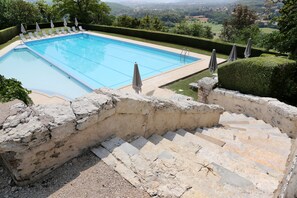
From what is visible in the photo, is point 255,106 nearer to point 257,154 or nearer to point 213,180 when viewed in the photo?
point 257,154

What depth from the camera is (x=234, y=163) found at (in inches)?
153

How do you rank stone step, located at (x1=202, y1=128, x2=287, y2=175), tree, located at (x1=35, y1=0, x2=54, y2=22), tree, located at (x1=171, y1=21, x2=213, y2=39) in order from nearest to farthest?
stone step, located at (x1=202, y1=128, x2=287, y2=175) < tree, located at (x1=171, y1=21, x2=213, y2=39) < tree, located at (x1=35, y1=0, x2=54, y2=22)

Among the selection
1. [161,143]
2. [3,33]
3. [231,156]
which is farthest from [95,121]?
[3,33]

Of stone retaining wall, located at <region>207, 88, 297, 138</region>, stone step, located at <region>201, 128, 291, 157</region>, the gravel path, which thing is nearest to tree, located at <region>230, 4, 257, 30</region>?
stone retaining wall, located at <region>207, 88, 297, 138</region>

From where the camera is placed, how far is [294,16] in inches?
387

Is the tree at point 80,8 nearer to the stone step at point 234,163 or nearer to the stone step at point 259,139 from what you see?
the stone step at point 259,139

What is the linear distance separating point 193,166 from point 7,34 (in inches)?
1004

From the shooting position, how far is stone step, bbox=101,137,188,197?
2.61 metres

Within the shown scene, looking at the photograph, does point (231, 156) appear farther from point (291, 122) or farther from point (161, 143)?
point (291, 122)

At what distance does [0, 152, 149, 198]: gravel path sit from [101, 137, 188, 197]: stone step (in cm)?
15

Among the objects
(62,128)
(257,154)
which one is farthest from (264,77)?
(62,128)

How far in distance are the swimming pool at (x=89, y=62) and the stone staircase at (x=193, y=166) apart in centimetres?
862

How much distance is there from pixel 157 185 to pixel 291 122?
5.20m

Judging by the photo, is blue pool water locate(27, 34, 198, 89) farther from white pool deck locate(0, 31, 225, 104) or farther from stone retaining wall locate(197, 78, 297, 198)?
stone retaining wall locate(197, 78, 297, 198)
